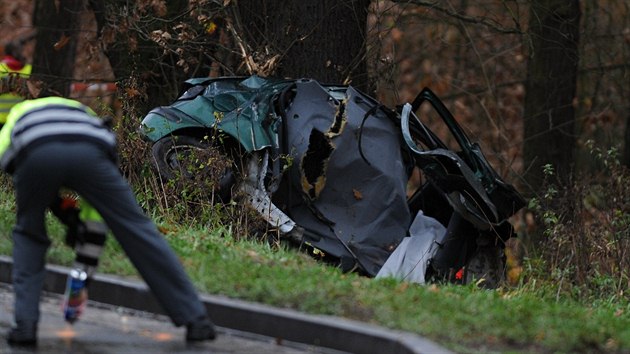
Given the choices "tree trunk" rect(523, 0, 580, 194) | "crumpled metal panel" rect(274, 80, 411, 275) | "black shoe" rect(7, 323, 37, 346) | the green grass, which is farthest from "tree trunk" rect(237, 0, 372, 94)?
"black shoe" rect(7, 323, 37, 346)

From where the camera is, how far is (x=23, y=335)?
22.5ft

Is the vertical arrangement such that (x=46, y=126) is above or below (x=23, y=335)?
above

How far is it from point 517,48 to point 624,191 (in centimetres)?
1109

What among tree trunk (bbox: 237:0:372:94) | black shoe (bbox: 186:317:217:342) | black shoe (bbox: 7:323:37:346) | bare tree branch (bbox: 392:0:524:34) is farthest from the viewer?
bare tree branch (bbox: 392:0:524:34)

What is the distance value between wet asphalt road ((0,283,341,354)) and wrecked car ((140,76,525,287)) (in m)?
3.24

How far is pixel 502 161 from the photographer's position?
21.4 m

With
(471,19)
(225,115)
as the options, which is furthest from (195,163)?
(471,19)

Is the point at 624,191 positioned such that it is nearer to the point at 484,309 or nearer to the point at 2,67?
the point at 484,309

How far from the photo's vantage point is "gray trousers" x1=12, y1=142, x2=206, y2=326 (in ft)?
22.0

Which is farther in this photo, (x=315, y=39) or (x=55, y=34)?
(x=55, y=34)

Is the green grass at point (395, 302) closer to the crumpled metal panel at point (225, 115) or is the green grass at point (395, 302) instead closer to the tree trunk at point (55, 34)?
the crumpled metal panel at point (225, 115)

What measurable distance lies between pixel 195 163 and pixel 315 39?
3192 mm

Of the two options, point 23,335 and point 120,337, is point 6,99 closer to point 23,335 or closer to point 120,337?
point 120,337

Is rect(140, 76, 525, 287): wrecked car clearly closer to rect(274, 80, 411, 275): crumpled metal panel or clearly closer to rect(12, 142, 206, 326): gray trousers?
rect(274, 80, 411, 275): crumpled metal panel
